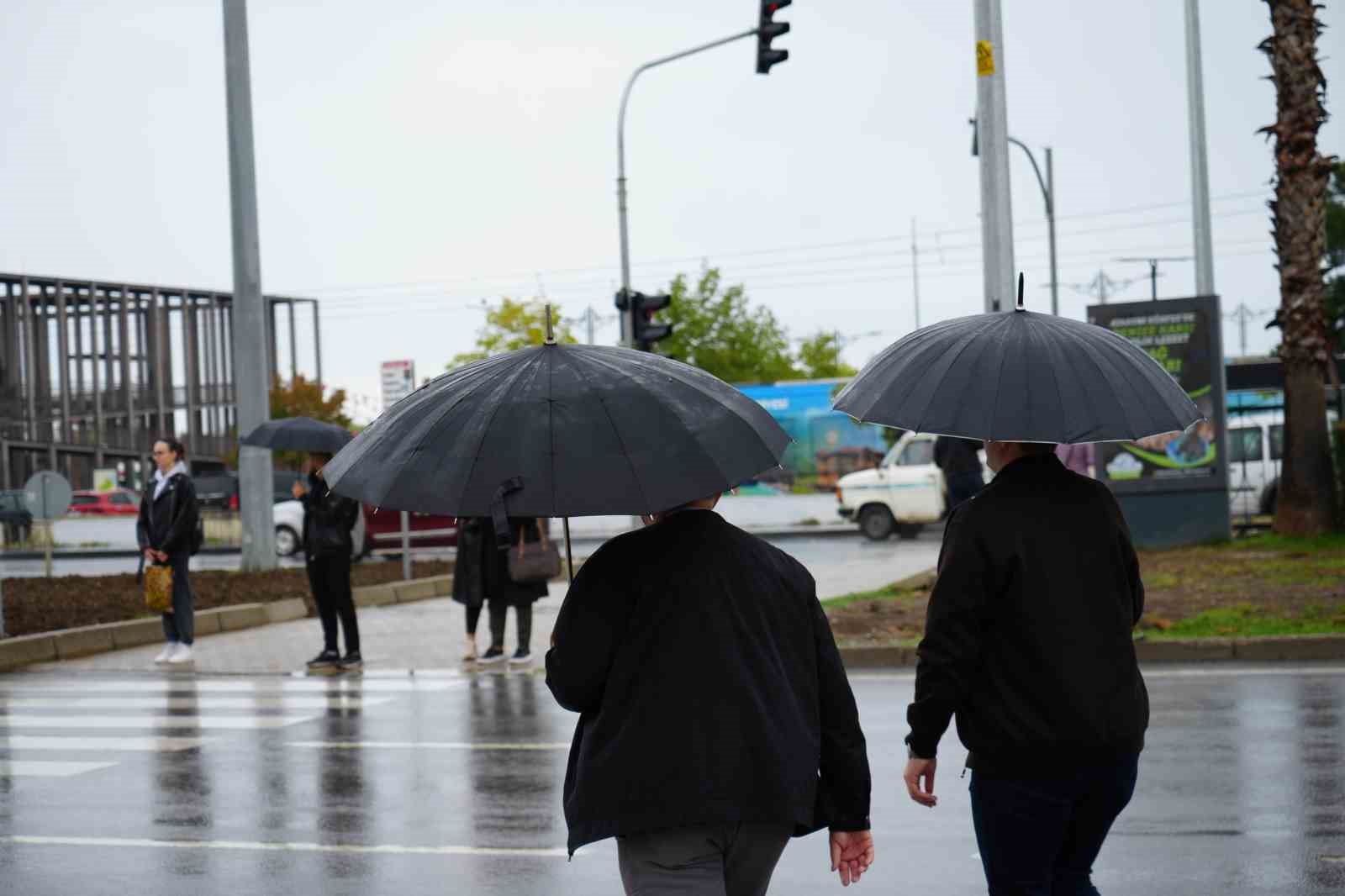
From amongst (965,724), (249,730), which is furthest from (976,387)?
(249,730)

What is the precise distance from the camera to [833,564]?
23.4m

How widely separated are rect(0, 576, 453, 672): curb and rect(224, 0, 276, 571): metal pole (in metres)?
2.69

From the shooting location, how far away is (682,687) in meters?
3.26

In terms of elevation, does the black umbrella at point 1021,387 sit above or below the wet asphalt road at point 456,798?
above

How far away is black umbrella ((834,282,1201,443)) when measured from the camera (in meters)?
3.88

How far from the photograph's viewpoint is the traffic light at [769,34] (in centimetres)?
2028

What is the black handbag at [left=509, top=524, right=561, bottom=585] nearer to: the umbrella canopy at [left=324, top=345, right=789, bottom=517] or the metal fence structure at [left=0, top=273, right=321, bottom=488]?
the umbrella canopy at [left=324, top=345, right=789, bottom=517]

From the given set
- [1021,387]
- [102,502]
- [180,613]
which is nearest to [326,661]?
[180,613]

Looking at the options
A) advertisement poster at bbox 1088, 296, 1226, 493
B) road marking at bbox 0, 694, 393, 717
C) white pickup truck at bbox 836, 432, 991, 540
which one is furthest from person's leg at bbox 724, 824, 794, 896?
white pickup truck at bbox 836, 432, 991, 540

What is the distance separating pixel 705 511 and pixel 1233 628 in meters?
9.91

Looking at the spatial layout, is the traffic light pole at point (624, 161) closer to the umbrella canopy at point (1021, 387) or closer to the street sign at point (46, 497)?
the street sign at point (46, 497)

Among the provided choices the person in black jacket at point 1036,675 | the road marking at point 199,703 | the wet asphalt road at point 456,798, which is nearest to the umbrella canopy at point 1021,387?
the person in black jacket at point 1036,675

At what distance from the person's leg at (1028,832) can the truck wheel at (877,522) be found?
2556 centimetres

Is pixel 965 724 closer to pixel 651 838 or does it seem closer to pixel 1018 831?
pixel 1018 831
